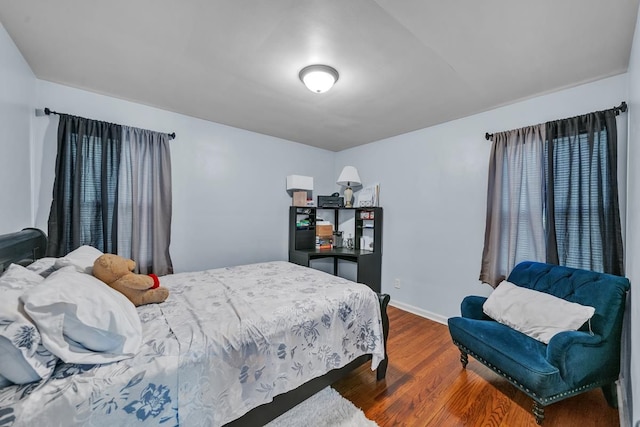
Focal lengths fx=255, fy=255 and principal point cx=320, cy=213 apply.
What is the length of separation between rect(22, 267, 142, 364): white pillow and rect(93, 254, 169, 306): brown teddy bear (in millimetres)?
280

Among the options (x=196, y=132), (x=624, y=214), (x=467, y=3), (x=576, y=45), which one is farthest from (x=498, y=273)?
(x=196, y=132)

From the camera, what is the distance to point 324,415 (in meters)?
1.61

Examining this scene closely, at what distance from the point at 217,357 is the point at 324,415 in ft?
2.88

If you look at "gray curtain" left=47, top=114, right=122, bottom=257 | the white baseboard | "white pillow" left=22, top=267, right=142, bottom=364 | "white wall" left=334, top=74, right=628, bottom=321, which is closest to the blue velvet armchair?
"white wall" left=334, top=74, right=628, bottom=321

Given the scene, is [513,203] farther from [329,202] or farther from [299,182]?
[299,182]

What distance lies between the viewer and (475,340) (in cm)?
189

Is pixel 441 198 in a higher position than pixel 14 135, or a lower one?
lower

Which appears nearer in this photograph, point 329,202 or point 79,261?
point 79,261

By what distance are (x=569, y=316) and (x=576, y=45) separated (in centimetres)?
175

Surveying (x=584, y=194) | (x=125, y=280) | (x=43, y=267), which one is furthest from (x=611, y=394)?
(x=43, y=267)

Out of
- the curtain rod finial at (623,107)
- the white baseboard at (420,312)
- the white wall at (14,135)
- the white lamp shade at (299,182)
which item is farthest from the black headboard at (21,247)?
the curtain rod finial at (623,107)

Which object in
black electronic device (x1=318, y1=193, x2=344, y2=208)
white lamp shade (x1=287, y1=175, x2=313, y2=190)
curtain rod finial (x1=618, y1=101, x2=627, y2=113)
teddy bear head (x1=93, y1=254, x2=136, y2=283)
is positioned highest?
curtain rod finial (x1=618, y1=101, x2=627, y2=113)

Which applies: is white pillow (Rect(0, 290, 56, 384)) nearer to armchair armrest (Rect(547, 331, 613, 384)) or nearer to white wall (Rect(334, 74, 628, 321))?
armchair armrest (Rect(547, 331, 613, 384))

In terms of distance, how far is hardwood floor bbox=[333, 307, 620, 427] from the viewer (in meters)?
1.60
